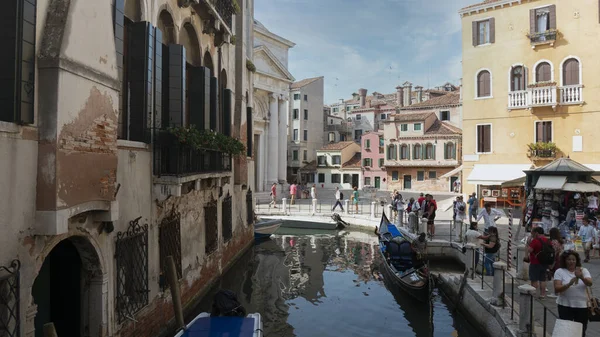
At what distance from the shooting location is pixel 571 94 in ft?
63.5

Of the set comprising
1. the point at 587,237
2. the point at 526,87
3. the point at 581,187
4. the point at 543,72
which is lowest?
the point at 587,237

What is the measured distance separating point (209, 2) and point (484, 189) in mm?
17348

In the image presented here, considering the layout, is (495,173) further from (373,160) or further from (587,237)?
(373,160)

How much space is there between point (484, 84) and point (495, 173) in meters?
4.32

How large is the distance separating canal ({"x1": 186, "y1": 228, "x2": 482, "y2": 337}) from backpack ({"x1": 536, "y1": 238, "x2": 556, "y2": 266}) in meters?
1.95

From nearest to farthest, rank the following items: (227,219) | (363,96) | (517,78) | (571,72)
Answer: (227,219) < (571,72) < (517,78) < (363,96)

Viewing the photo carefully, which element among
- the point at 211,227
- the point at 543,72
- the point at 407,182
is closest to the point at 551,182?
the point at 211,227

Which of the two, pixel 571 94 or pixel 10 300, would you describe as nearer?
pixel 10 300

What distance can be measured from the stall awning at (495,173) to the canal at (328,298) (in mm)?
7301

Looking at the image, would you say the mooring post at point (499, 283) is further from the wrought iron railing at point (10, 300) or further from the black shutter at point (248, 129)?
the black shutter at point (248, 129)

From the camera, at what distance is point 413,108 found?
38.8 meters

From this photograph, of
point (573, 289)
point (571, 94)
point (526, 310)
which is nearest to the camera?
point (573, 289)

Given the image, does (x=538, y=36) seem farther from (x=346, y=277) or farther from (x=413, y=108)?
(x=413, y=108)

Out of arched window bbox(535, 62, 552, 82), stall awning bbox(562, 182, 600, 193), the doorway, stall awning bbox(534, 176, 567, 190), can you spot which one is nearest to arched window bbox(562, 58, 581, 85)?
arched window bbox(535, 62, 552, 82)
